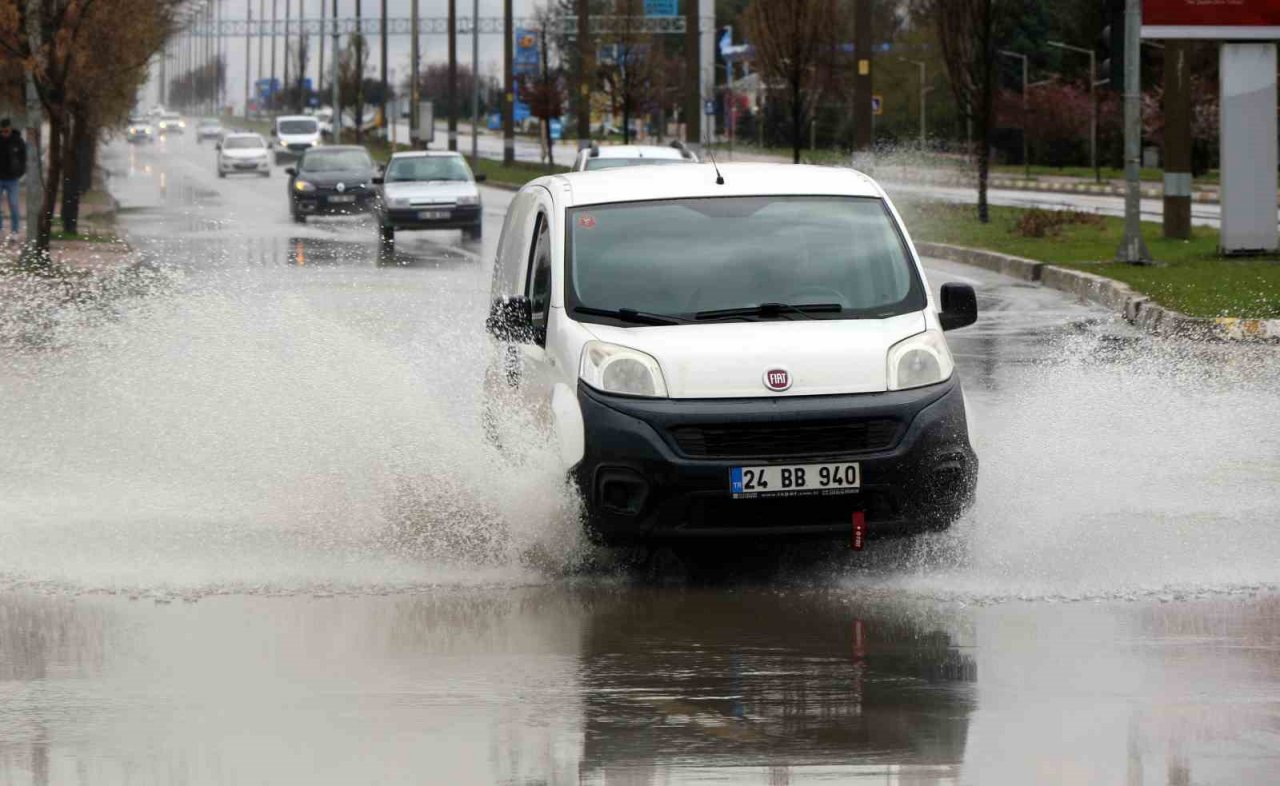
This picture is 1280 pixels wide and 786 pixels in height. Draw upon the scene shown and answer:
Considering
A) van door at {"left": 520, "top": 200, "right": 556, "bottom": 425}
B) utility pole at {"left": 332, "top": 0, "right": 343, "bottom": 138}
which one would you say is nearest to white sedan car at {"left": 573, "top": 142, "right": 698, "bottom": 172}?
van door at {"left": 520, "top": 200, "right": 556, "bottom": 425}

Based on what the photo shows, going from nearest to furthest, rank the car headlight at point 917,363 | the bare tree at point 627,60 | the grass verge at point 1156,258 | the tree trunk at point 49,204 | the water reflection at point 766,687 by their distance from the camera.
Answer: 1. the water reflection at point 766,687
2. the car headlight at point 917,363
3. the grass verge at point 1156,258
4. the tree trunk at point 49,204
5. the bare tree at point 627,60

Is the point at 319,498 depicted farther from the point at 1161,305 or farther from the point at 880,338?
the point at 1161,305

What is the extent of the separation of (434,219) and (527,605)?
90.4ft

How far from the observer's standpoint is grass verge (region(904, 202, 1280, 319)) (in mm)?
19438

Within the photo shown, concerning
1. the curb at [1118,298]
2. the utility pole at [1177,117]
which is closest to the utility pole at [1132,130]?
the curb at [1118,298]

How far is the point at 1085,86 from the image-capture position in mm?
91438

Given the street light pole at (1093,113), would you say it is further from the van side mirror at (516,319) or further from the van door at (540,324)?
the van side mirror at (516,319)

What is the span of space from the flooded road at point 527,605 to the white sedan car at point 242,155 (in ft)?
191

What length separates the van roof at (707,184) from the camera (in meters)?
8.99

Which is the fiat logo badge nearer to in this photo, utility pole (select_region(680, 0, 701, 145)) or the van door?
the van door

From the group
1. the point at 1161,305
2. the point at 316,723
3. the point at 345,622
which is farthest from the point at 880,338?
the point at 1161,305

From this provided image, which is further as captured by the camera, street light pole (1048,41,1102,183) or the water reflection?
street light pole (1048,41,1102,183)

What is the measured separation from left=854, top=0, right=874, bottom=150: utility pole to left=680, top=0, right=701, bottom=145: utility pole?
734cm

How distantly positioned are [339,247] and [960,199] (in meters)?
18.1
